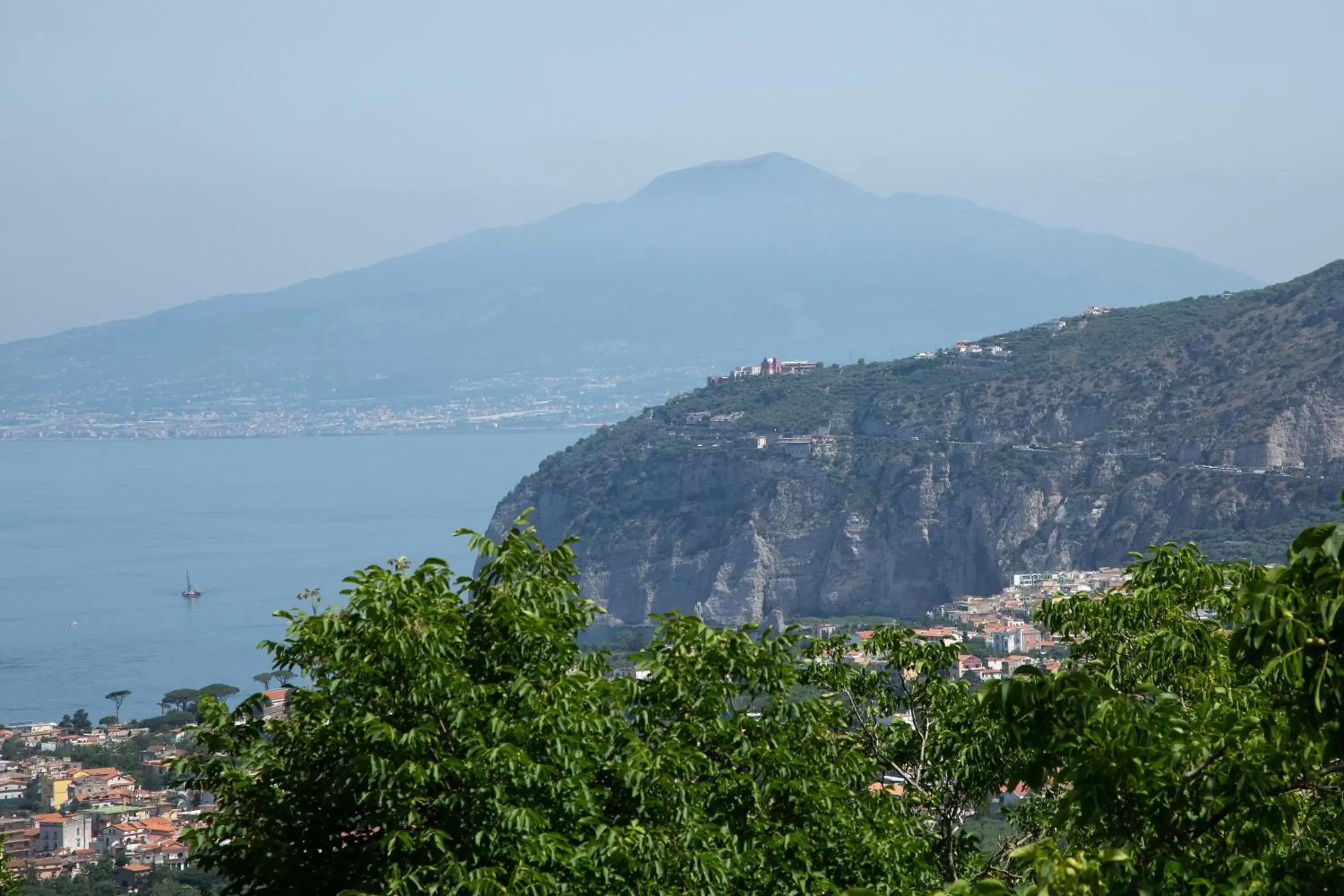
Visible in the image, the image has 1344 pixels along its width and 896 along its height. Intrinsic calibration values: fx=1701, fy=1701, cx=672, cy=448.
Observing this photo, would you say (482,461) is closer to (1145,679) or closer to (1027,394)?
(1027,394)

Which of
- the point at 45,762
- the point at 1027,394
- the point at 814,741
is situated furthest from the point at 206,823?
the point at 1027,394

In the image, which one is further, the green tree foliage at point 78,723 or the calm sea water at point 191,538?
the calm sea water at point 191,538

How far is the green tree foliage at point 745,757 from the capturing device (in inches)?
158

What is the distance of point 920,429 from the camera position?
77.2m

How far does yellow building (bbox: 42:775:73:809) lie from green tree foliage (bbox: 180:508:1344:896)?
87.1 feet

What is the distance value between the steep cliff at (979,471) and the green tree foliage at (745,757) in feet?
172

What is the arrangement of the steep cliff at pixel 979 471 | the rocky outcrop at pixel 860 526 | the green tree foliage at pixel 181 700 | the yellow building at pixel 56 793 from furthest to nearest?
1. the rocky outcrop at pixel 860 526
2. the steep cliff at pixel 979 471
3. the green tree foliage at pixel 181 700
4. the yellow building at pixel 56 793

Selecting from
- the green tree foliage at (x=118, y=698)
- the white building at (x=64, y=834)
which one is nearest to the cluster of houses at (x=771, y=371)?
the green tree foliage at (x=118, y=698)

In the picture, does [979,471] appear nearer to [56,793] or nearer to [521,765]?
[56,793]

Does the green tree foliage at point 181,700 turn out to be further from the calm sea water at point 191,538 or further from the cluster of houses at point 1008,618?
the cluster of houses at point 1008,618

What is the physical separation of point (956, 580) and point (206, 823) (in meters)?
65.9

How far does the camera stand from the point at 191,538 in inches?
3706

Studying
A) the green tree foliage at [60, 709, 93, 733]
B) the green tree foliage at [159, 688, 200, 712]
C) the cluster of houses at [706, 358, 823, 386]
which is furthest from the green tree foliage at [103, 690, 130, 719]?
the cluster of houses at [706, 358, 823, 386]

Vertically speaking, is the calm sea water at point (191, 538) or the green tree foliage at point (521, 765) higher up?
the green tree foliage at point (521, 765)
